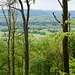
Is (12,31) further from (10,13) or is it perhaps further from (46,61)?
(46,61)

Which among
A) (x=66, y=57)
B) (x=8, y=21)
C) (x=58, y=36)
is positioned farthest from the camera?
(x=8, y=21)

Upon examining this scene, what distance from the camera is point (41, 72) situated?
41.8m

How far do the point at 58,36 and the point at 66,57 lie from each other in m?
1.89

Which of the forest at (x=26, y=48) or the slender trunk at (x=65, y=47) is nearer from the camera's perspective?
the slender trunk at (x=65, y=47)

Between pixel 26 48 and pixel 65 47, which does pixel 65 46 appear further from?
pixel 26 48

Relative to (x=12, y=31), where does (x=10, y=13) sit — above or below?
above

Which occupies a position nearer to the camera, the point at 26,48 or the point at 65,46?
the point at 65,46

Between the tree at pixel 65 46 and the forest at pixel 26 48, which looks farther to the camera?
the forest at pixel 26 48

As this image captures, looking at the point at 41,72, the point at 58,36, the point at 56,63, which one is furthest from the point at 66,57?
the point at 41,72

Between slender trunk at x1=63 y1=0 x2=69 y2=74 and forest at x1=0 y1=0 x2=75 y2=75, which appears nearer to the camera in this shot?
slender trunk at x1=63 y1=0 x2=69 y2=74

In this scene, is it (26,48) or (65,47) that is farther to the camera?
(26,48)

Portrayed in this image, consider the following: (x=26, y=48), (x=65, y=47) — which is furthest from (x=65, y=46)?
(x=26, y=48)

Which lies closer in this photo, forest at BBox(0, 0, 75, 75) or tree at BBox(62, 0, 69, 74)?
tree at BBox(62, 0, 69, 74)

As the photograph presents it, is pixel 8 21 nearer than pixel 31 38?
Yes
